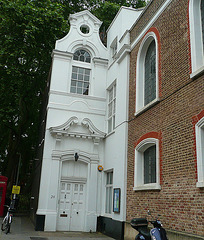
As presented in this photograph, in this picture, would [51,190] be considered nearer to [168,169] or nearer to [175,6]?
[168,169]

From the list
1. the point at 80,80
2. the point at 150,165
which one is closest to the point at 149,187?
the point at 150,165

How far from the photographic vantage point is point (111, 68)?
1600cm

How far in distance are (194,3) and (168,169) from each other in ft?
17.8

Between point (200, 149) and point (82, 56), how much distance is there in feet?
36.9

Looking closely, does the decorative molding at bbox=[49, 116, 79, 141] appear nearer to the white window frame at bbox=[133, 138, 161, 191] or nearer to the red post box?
the white window frame at bbox=[133, 138, 161, 191]

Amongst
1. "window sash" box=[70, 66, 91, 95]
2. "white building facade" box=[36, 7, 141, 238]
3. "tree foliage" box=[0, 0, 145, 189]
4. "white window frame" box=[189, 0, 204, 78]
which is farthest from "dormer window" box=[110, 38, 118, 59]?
"white window frame" box=[189, 0, 204, 78]

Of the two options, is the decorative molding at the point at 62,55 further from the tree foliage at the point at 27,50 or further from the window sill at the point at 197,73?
the window sill at the point at 197,73

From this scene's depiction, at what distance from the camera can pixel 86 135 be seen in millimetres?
14734

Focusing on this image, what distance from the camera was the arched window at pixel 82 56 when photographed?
16625 mm

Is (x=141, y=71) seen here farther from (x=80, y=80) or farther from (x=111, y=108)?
(x=80, y=80)

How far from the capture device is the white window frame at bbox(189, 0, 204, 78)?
27.0 feet

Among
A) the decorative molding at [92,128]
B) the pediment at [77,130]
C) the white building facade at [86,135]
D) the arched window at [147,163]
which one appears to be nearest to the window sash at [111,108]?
the white building facade at [86,135]

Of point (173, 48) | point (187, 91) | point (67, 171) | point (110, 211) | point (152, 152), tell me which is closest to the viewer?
point (187, 91)

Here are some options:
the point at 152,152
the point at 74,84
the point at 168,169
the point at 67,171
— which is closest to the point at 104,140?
the point at 67,171
